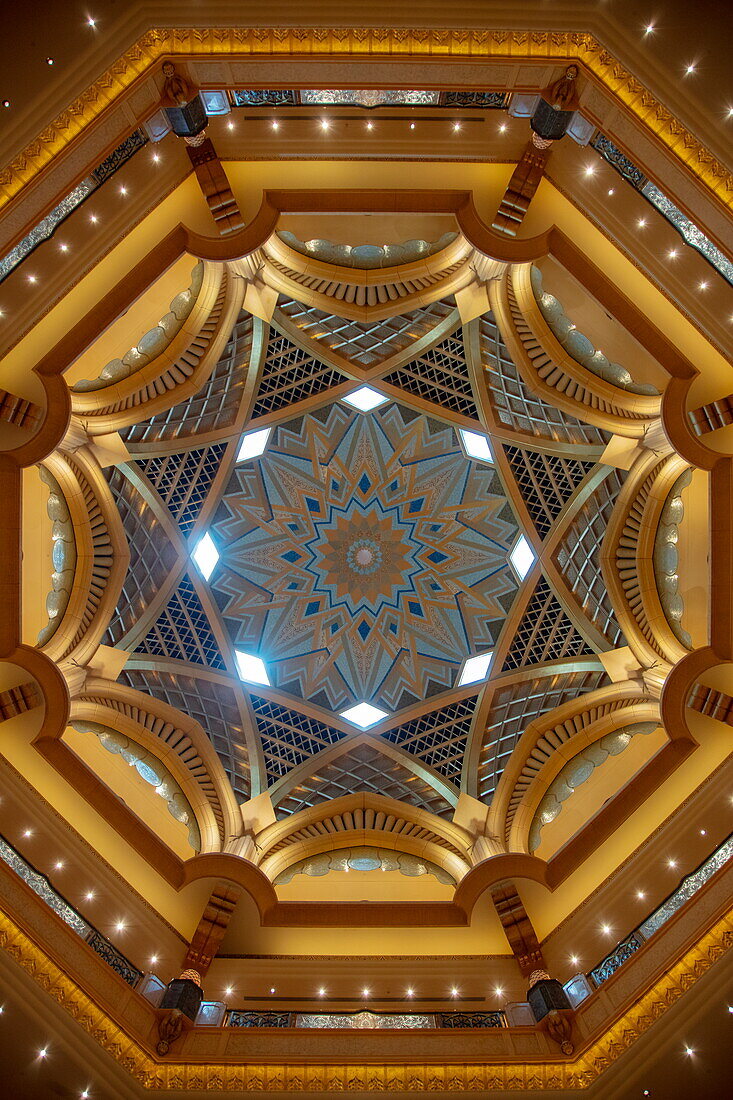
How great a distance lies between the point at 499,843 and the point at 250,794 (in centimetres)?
605

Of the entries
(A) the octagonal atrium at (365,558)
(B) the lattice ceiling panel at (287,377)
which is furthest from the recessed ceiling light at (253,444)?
(B) the lattice ceiling panel at (287,377)

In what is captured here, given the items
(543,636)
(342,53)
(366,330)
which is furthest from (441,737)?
(342,53)

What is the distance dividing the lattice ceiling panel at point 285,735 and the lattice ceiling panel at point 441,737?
68.2 inches

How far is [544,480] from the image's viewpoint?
725 inches

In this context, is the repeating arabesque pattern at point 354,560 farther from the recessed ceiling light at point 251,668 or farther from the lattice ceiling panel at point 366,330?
the recessed ceiling light at point 251,668

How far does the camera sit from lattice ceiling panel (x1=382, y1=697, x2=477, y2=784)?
19031 mm

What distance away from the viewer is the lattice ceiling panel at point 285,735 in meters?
19.0

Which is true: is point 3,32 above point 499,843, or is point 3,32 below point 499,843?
above

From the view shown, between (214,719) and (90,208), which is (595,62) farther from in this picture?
(214,719)

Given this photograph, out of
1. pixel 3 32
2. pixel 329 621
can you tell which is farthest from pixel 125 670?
pixel 3 32

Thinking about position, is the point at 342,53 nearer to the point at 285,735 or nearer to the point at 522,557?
the point at 522,557

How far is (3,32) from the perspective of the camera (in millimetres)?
10844

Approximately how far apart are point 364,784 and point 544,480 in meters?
8.90

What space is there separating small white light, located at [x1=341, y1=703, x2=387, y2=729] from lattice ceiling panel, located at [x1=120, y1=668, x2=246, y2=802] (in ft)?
9.63
